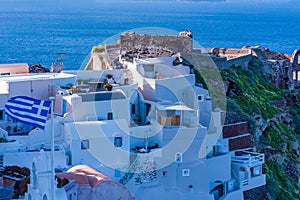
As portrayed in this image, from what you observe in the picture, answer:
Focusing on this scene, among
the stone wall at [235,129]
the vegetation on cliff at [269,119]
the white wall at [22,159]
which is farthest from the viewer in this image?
the vegetation on cliff at [269,119]

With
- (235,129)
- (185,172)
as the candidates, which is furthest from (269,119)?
(185,172)

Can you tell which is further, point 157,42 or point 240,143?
point 157,42

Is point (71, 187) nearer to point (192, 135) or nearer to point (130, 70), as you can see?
point (192, 135)

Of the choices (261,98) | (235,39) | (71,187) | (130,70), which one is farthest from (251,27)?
(71,187)

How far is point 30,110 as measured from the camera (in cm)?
1991

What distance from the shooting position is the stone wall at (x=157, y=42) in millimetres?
43031

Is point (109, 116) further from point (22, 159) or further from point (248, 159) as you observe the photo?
point (248, 159)

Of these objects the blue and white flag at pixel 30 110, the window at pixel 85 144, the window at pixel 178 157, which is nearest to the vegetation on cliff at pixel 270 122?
the window at pixel 178 157

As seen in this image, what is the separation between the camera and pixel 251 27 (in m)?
159

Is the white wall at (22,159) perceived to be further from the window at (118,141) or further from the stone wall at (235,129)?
the stone wall at (235,129)

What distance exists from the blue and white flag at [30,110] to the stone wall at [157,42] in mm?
22340

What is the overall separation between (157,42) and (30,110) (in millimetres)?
24569

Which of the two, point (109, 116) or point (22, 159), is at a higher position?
point (109, 116)

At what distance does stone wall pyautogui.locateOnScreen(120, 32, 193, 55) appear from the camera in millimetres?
43031
